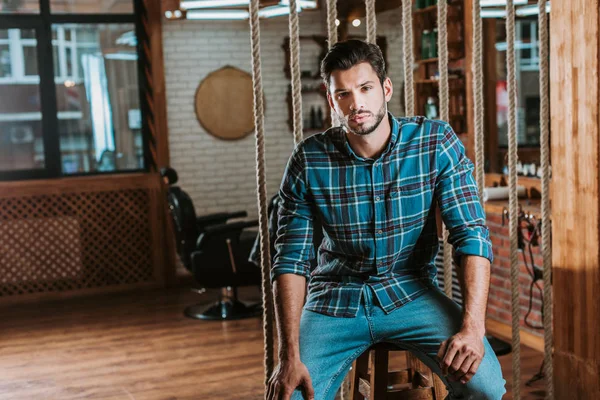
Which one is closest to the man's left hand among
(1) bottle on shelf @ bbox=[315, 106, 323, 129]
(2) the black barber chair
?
(2) the black barber chair

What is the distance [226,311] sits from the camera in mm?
6066

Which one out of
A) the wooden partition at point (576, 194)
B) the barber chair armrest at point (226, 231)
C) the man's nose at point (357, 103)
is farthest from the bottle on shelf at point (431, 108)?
the man's nose at point (357, 103)

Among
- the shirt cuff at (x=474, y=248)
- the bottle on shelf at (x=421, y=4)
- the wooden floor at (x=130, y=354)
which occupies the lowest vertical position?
the wooden floor at (x=130, y=354)

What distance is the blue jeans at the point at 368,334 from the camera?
7.11 feet

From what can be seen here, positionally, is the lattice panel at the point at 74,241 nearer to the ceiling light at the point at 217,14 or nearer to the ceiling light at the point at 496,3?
the ceiling light at the point at 217,14

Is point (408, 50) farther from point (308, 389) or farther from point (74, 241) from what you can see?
point (74, 241)

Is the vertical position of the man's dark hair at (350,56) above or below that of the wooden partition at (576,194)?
above

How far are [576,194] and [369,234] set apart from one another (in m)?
0.83

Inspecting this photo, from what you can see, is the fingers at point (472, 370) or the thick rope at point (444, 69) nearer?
the fingers at point (472, 370)

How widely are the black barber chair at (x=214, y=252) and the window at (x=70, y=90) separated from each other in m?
1.46

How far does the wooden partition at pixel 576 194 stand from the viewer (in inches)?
100

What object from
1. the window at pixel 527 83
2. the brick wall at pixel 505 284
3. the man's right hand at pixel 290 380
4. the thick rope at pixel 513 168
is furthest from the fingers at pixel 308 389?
the window at pixel 527 83

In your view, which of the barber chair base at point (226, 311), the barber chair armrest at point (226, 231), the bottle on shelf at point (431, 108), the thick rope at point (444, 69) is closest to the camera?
the thick rope at point (444, 69)

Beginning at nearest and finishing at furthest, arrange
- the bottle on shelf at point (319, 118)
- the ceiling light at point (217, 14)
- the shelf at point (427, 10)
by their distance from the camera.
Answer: the ceiling light at point (217, 14), the shelf at point (427, 10), the bottle on shelf at point (319, 118)
